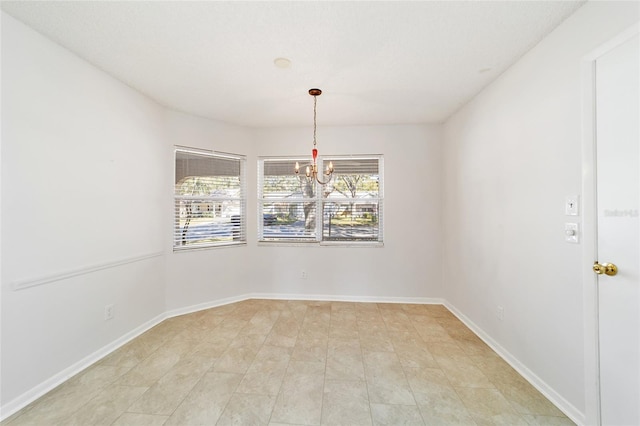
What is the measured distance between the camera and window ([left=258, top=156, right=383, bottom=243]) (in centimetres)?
379

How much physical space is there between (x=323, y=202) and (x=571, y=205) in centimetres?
273

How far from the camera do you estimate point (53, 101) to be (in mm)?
1925

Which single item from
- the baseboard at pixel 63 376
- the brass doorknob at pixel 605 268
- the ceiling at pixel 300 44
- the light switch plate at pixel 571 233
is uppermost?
the ceiling at pixel 300 44

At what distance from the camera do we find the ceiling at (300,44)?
1.60 m

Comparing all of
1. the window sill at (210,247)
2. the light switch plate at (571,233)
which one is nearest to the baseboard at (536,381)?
the light switch plate at (571,233)

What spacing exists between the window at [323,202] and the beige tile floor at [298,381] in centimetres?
135

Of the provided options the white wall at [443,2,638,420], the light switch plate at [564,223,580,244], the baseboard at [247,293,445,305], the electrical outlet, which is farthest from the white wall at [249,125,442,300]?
the light switch plate at [564,223,580,244]

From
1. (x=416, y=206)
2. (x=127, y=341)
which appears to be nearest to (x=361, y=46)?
(x=416, y=206)

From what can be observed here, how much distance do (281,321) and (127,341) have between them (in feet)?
5.13

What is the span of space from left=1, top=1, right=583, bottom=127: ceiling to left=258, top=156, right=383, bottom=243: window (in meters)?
1.12

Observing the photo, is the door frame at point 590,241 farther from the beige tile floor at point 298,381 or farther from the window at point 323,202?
the window at point 323,202

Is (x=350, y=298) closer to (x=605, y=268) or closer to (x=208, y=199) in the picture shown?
(x=208, y=199)

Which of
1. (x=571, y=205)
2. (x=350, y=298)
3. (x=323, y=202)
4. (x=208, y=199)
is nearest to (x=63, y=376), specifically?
(x=208, y=199)

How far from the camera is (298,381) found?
193cm
